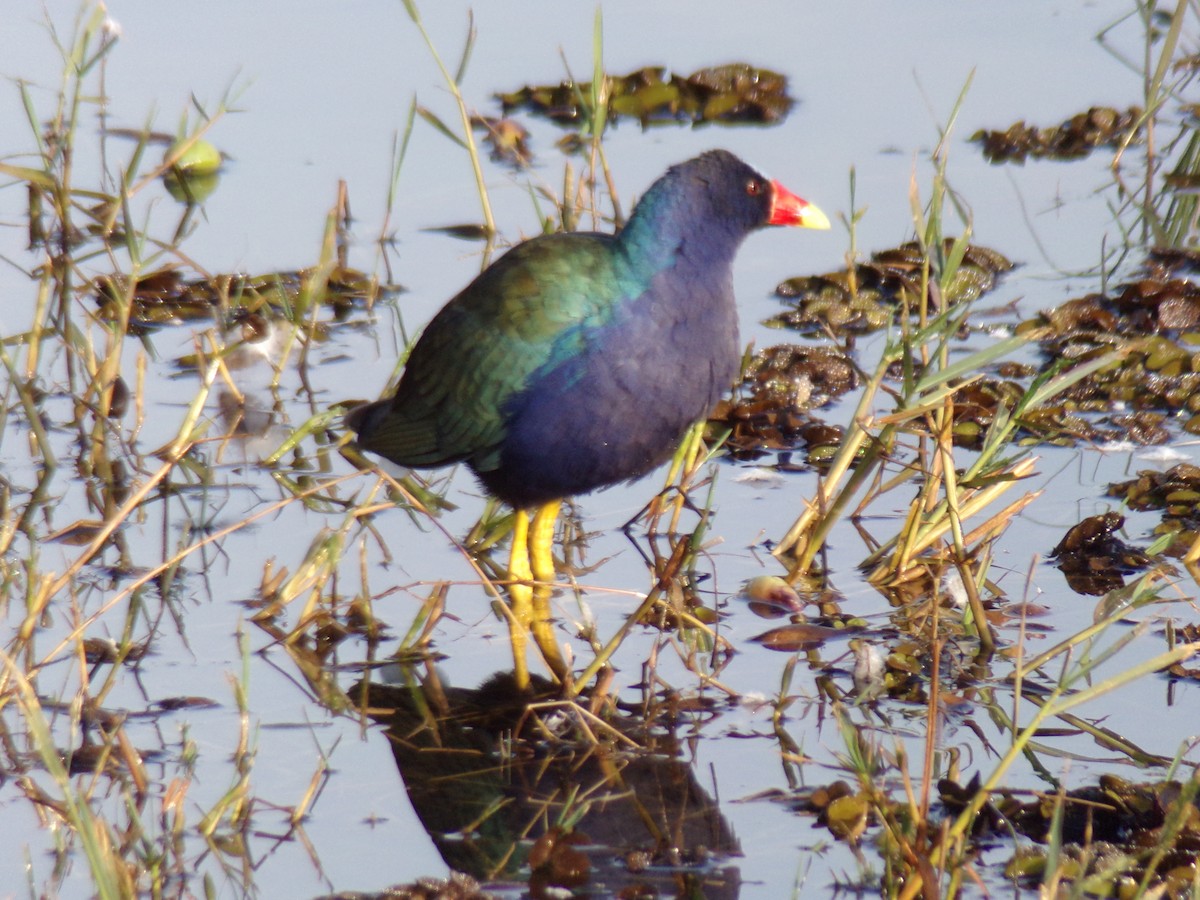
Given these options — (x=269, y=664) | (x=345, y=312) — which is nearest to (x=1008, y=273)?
(x=345, y=312)

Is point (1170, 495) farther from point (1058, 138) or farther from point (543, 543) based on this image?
point (1058, 138)

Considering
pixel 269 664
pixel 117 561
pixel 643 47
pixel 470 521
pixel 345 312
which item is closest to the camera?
pixel 269 664

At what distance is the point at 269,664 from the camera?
343 centimetres

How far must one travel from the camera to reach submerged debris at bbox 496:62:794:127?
650cm

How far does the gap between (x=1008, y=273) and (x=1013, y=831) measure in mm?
2928

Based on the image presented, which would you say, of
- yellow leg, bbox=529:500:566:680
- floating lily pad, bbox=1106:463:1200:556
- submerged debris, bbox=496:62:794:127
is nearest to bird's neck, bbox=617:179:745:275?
yellow leg, bbox=529:500:566:680

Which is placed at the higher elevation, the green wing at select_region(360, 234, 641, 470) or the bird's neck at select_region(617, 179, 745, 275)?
the bird's neck at select_region(617, 179, 745, 275)

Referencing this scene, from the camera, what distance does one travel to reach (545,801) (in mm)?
2877

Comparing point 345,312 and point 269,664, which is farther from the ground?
point 345,312

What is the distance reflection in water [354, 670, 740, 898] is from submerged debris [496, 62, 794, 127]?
360cm

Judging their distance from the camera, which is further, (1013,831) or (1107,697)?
(1107,697)

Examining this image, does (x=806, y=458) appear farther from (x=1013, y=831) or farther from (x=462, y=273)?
(x=1013, y=831)

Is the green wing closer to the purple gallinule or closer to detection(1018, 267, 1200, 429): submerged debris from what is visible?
the purple gallinule

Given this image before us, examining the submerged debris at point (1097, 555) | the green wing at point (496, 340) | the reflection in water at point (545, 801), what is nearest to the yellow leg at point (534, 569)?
the green wing at point (496, 340)
